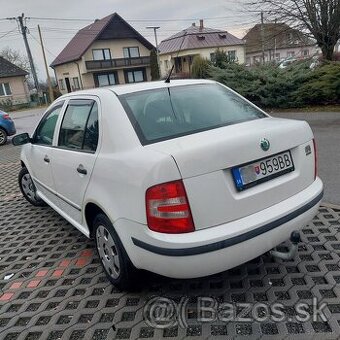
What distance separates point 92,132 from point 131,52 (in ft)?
154

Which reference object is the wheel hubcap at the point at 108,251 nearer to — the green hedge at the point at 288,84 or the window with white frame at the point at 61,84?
the green hedge at the point at 288,84

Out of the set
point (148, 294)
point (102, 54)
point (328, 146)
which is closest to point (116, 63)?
point (102, 54)

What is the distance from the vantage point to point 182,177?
7.21 feet

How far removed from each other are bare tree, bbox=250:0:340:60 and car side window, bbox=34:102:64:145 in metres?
12.3

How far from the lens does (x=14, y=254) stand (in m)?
3.91

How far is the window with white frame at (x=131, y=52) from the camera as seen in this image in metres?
46.7

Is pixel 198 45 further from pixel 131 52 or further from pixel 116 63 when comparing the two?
pixel 116 63

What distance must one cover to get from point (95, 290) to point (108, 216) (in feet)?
2.63

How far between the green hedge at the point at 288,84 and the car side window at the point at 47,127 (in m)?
9.08

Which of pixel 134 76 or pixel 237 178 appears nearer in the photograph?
pixel 237 178

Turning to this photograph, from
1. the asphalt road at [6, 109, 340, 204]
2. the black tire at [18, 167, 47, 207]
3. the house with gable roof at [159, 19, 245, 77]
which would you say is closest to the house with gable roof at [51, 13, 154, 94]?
the house with gable roof at [159, 19, 245, 77]

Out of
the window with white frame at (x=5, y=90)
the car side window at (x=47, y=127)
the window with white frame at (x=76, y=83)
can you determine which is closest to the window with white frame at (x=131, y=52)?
the window with white frame at (x=76, y=83)

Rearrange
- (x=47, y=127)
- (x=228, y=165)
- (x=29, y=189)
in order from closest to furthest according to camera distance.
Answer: (x=228, y=165) → (x=47, y=127) → (x=29, y=189)

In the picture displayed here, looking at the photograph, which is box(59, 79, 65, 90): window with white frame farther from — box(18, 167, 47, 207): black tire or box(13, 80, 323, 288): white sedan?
box(13, 80, 323, 288): white sedan
